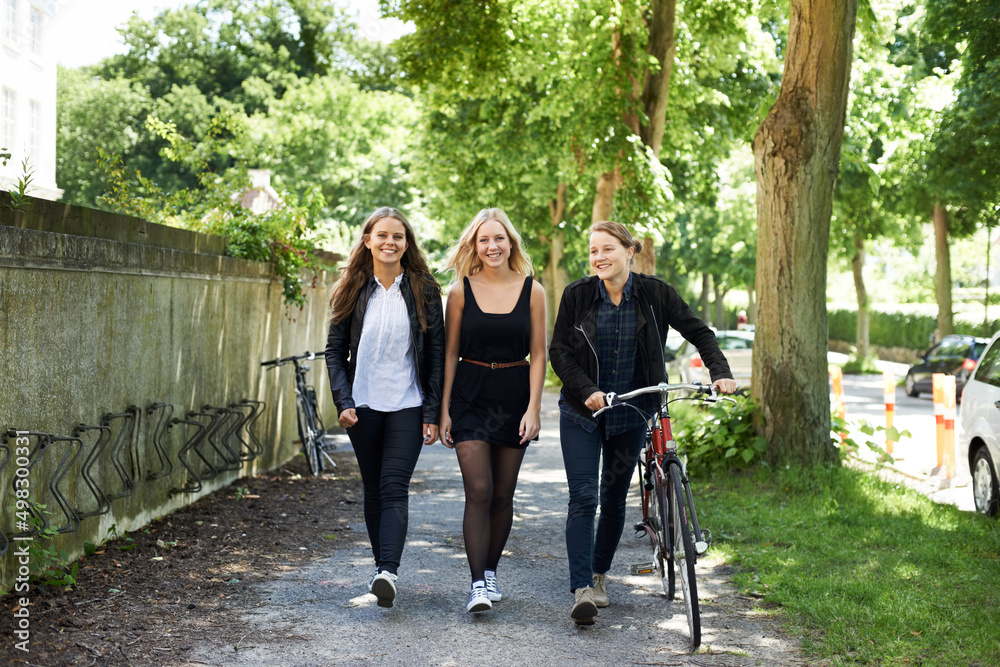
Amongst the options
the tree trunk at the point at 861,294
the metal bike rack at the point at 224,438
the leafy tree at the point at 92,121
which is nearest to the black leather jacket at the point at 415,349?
the metal bike rack at the point at 224,438

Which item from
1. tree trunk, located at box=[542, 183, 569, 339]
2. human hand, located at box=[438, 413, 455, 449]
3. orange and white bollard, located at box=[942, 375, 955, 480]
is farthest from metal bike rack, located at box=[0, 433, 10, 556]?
tree trunk, located at box=[542, 183, 569, 339]

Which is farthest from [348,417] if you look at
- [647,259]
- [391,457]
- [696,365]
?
[696,365]

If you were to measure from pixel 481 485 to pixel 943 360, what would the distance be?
822 inches

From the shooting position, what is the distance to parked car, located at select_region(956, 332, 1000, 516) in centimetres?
818

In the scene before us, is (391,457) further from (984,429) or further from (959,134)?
(959,134)

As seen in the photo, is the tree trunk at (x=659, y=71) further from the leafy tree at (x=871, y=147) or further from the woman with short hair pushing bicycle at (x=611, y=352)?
the woman with short hair pushing bicycle at (x=611, y=352)

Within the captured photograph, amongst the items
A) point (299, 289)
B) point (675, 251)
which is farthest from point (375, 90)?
point (299, 289)

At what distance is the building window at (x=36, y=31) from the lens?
27.2 metres

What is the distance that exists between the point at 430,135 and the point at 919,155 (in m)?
10.8

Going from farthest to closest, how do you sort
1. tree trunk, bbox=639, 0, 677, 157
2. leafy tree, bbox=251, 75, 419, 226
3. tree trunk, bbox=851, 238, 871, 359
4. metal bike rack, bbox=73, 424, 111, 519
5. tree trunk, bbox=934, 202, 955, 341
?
leafy tree, bbox=251, 75, 419, 226 → tree trunk, bbox=851, 238, 871, 359 → tree trunk, bbox=934, 202, 955, 341 → tree trunk, bbox=639, 0, 677, 157 → metal bike rack, bbox=73, 424, 111, 519

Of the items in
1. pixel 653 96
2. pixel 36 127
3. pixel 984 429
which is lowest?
pixel 984 429

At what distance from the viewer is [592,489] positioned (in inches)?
207

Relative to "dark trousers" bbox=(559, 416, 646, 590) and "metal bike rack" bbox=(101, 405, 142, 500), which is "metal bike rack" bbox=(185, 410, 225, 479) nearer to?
"metal bike rack" bbox=(101, 405, 142, 500)

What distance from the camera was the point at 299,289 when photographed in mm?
10852
